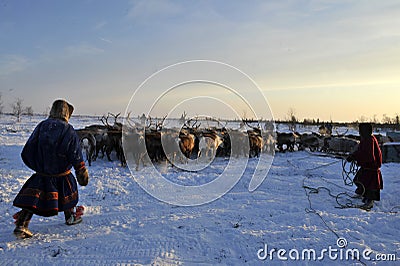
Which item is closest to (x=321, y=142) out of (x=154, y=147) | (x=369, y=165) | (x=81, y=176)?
(x=154, y=147)

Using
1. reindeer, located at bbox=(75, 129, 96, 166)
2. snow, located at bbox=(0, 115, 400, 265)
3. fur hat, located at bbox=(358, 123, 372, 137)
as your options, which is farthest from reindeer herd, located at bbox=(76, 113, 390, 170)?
fur hat, located at bbox=(358, 123, 372, 137)

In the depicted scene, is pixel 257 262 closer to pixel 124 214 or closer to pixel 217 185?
pixel 124 214

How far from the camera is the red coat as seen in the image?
721cm

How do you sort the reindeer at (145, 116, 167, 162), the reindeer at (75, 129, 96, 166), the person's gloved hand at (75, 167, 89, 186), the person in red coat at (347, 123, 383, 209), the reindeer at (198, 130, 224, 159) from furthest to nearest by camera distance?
the reindeer at (198, 130, 224, 159)
the reindeer at (145, 116, 167, 162)
the reindeer at (75, 129, 96, 166)
the person in red coat at (347, 123, 383, 209)
the person's gloved hand at (75, 167, 89, 186)

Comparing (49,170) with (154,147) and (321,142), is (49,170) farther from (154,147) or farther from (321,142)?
(321,142)

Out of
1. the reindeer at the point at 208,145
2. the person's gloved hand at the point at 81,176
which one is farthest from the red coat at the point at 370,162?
the reindeer at the point at 208,145

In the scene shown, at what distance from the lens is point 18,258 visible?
3.95 metres

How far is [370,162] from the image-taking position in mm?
7254

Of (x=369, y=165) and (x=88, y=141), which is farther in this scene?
(x=88, y=141)

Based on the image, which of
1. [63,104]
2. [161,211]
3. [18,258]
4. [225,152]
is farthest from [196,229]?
[225,152]

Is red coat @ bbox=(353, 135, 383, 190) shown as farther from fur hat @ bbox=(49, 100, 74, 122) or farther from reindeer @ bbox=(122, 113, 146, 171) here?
reindeer @ bbox=(122, 113, 146, 171)

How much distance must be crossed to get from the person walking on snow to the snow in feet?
1.32

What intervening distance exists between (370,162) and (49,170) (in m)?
6.46

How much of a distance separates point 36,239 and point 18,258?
2.06 feet
